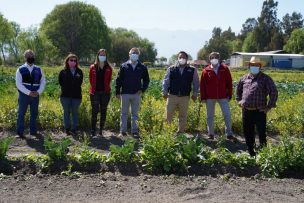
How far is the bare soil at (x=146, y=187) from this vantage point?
211 inches

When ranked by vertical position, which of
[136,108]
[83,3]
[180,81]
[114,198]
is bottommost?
[114,198]

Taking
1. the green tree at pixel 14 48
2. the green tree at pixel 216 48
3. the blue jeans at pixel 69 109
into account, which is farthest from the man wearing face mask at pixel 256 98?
the green tree at pixel 216 48

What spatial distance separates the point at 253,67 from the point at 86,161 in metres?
3.32

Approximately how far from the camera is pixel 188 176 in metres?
6.19

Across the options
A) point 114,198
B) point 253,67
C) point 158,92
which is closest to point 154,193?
point 114,198

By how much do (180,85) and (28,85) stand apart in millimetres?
3309

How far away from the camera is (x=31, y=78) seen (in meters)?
9.13

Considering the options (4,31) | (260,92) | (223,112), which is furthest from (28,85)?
(4,31)

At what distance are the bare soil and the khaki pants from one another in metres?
3.09

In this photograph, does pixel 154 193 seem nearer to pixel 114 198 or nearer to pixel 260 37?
pixel 114 198

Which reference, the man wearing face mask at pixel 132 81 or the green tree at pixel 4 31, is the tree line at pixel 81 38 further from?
the man wearing face mask at pixel 132 81

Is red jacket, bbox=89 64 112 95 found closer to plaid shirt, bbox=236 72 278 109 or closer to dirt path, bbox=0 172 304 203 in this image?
plaid shirt, bbox=236 72 278 109

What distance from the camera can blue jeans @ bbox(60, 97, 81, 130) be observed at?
9.52m

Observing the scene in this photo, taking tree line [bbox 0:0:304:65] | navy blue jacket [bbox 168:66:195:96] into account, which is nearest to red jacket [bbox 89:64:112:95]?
navy blue jacket [bbox 168:66:195:96]
